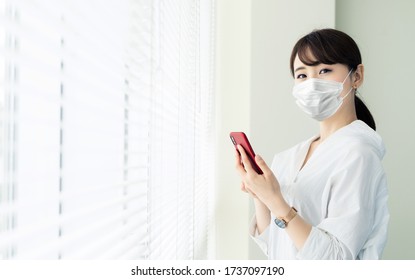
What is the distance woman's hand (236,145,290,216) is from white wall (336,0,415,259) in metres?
1.32

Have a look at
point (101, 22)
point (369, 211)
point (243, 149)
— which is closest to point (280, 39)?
point (243, 149)

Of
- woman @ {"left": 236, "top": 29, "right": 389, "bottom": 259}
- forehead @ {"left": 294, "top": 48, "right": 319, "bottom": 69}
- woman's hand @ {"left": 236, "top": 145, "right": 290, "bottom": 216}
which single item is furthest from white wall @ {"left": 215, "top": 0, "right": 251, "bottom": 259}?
woman's hand @ {"left": 236, "top": 145, "right": 290, "bottom": 216}

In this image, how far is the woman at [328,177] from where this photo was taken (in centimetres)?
124

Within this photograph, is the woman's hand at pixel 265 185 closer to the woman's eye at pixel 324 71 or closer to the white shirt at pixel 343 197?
the white shirt at pixel 343 197

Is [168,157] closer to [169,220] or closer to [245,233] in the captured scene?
[169,220]

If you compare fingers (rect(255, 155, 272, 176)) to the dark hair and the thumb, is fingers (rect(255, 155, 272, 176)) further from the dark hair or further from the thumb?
the dark hair

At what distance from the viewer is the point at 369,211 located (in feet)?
4.15

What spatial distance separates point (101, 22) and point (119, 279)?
20.1 inches

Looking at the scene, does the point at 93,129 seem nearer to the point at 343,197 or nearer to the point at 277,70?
the point at 343,197

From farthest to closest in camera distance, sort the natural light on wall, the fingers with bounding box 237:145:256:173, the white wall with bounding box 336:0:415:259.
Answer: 1. the white wall with bounding box 336:0:415:259
2. the fingers with bounding box 237:145:256:173
3. the natural light on wall

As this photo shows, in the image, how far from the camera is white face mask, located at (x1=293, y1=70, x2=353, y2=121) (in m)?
1.45

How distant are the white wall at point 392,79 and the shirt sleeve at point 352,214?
3.87ft

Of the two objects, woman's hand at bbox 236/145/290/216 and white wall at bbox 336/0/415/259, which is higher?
white wall at bbox 336/0/415/259

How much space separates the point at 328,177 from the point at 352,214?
0.15 metres
